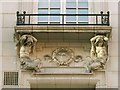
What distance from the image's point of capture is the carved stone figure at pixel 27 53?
12703 millimetres

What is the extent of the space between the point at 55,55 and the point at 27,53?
0.81 meters

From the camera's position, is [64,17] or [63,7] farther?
[63,7]

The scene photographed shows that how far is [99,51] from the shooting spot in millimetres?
12797

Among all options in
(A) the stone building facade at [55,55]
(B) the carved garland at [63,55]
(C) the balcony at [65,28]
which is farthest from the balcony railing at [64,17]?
(B) the carved garland at [63,55]

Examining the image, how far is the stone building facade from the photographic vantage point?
1273cm

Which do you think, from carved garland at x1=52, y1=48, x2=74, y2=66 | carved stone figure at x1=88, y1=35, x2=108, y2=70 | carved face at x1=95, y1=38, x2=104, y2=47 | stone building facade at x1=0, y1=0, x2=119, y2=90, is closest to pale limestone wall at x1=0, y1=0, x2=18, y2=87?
stone building facade at x1=0, y1=0, x2=119, y2=90

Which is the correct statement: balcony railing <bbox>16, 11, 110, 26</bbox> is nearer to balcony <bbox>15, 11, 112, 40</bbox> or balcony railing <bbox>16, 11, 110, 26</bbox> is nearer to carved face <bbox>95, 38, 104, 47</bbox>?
balcony <bbox>15, 11, 112, 40</bbox>

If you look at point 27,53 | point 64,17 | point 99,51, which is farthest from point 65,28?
point 27,53

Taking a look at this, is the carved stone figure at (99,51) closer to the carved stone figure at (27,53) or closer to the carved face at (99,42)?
the carved face at (99,42)

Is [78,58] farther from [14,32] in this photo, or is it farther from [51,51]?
[14,32]

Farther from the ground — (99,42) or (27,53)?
(99,42)

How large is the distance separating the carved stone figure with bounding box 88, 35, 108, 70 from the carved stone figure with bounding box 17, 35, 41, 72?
152cm

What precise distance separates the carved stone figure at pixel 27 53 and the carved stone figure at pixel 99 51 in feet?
4.99

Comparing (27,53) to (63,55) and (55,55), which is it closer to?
(55,55)
